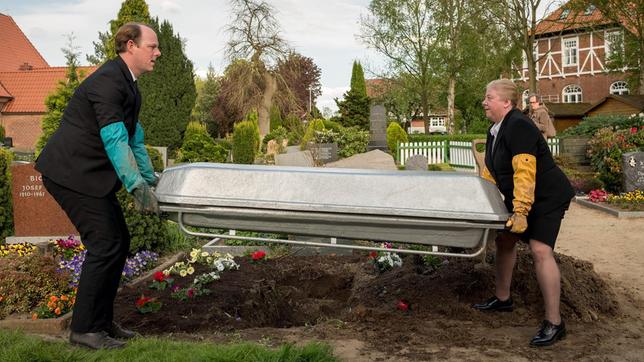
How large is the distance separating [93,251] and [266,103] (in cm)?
3308

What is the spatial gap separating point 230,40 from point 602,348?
1305 inches

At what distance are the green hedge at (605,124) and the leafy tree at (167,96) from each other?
14.0m

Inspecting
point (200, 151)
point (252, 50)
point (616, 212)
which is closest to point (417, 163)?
point (616, 212)

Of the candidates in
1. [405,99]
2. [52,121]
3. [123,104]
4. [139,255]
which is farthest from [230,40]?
[123,104]

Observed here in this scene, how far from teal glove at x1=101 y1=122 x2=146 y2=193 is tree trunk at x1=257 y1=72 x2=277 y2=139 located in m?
31.7

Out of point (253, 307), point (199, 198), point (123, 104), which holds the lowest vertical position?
point (253, 307)

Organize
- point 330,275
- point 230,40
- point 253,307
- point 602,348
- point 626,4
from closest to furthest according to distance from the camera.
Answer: point 602,348 < point 253,307 < point 330,275 < point 626,4 < point 230,40

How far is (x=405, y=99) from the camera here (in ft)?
142

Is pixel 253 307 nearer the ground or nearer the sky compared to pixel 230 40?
nearer the ground

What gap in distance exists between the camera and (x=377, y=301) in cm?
450

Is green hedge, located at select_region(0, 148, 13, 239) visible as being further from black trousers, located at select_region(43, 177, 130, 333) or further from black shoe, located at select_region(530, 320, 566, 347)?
black shoe, located at select_region(530, 320, 566, 347)

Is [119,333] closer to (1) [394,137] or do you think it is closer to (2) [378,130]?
(2) [378,130]

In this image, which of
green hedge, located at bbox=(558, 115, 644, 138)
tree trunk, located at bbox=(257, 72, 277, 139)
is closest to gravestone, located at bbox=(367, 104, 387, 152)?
green hedge, located at bbox=(558, 115, 644, 138)

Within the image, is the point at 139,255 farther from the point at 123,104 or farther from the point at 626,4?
the point at 626,4
